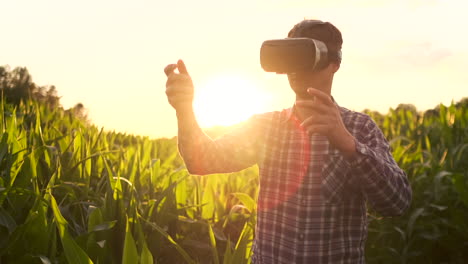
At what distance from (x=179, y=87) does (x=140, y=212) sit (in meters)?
1.07

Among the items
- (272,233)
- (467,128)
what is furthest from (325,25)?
(467,128)

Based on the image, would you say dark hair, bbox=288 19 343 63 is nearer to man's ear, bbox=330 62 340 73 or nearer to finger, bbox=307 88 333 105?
man's ear, bbox=330 62 340 73

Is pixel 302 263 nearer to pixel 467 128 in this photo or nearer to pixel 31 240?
pixel 31 240

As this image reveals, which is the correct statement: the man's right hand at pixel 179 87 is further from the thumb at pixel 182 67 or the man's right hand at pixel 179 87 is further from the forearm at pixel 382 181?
the forearm at pixel 382 181

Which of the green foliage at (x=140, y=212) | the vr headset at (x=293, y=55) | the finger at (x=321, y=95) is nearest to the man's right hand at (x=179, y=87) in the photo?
the vr headset at (x=293, y=55)

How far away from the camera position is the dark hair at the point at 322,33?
1988mm

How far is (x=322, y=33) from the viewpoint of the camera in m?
1.99

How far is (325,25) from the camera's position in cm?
200

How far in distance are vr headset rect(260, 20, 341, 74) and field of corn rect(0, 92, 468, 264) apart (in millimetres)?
768

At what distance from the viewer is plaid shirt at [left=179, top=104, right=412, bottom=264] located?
1.99m

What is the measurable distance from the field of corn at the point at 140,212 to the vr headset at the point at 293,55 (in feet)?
2.52

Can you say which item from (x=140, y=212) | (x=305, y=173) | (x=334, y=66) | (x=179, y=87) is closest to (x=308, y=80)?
(x=334, y=66)

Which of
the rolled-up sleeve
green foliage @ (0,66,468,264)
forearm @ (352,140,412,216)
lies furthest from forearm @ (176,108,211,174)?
forearm @ (352,140,412,216)

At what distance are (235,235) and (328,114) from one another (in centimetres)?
197
